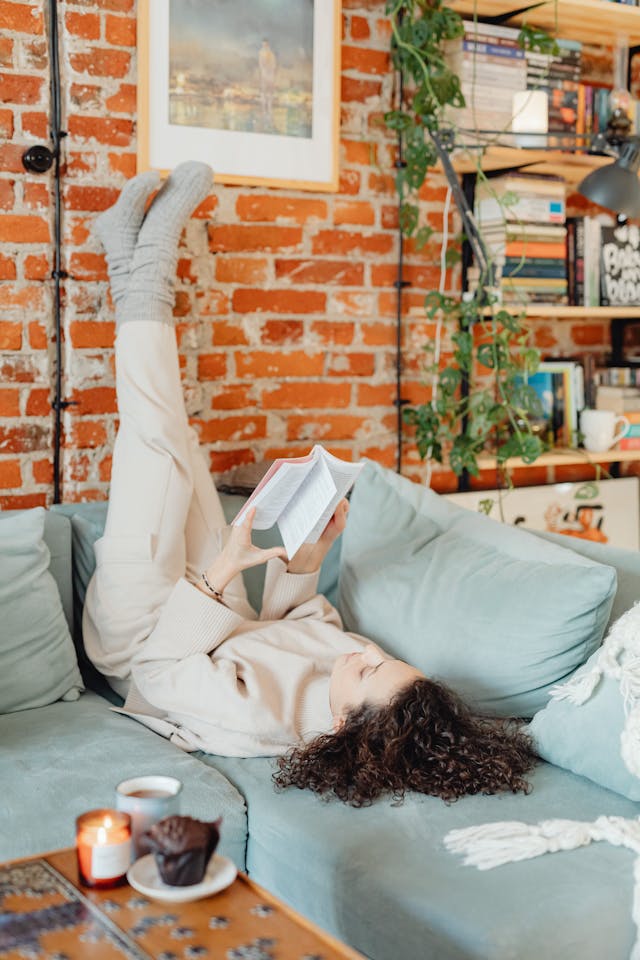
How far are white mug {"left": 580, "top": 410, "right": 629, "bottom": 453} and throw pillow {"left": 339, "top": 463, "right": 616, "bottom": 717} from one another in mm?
920

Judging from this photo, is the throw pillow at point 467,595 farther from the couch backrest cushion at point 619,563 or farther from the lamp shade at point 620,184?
the lamp shade at point 620,184

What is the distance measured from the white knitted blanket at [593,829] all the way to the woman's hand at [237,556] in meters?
0.63

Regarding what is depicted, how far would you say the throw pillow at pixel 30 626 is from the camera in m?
2.14

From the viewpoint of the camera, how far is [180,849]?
1.22m

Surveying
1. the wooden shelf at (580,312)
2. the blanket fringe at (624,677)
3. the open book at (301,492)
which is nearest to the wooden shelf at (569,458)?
the wooden shelf at (580,312)

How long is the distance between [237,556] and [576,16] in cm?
188

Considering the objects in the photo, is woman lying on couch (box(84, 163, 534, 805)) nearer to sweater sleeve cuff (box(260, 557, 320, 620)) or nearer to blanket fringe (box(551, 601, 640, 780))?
sweater sleeve cuff (box(260, 557, 320, 620))

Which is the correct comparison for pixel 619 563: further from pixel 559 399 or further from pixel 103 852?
pixel 103 852

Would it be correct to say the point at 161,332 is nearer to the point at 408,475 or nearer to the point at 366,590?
the point at 366,590

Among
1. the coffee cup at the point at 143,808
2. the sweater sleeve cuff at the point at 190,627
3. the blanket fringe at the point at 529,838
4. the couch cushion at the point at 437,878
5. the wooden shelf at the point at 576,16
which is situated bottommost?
the couch cushion at the point at 437,878

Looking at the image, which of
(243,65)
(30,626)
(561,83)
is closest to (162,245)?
(243,65)

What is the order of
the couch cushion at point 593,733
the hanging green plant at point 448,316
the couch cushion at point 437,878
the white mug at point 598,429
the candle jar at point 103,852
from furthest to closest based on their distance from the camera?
the white mug at point 598,429 → the hanging green plant at point 448,316 → the couch cushion at point 593,733 → the couch cushion at point 437,878 → the candle jar at point 103,852

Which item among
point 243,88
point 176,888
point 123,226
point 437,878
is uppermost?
point 243,88

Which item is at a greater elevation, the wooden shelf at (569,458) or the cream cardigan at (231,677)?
the wooden shelf at (569,458)
